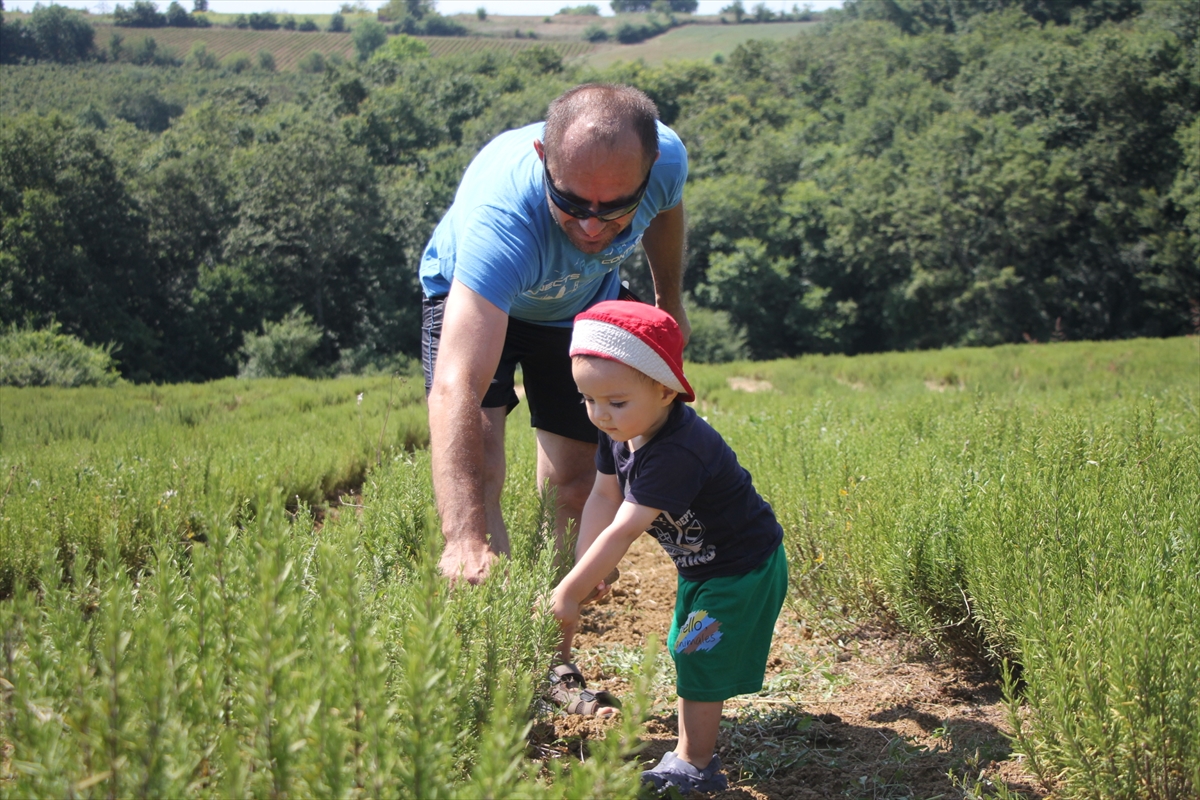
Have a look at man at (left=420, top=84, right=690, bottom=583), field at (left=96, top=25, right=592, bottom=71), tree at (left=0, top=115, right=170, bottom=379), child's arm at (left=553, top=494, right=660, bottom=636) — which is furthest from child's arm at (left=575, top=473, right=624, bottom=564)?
field at (left=96, top=25, right=592, bottom=71)

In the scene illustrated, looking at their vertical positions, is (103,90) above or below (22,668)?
above

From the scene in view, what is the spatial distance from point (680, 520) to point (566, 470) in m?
0.98

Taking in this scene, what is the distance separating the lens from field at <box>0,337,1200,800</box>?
1416 mm

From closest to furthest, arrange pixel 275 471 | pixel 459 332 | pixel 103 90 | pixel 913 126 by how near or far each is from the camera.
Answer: pixel 459 332, pixel 275 471, pixel 913 126, pixel 103 90

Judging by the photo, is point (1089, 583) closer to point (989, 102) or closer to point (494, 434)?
point (494, 434)

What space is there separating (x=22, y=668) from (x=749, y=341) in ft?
146

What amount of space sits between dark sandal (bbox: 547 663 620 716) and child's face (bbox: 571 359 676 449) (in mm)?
931

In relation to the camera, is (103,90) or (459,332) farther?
(103,90)

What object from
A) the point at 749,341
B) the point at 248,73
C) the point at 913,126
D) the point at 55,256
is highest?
the point at 248,73

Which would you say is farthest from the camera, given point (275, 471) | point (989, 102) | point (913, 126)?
point (913, 126)

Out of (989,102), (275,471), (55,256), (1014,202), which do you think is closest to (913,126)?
(989,102)

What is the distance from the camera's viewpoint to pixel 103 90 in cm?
7306

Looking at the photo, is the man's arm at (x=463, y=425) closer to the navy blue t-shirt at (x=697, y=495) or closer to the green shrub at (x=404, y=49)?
the navy blue t-shirt at (x=697, y=495)

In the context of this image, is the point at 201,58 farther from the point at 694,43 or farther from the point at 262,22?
the point at 694,43
